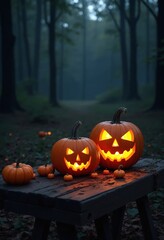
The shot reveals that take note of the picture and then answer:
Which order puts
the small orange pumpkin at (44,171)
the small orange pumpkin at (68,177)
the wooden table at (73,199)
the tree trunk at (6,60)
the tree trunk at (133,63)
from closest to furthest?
1. the wooden table at (73,199)
2. the small orange pumpkin at (68,177)
3. the small orange pumpkin at (44,171)
4. the tree trunk at (6,60)
5. the tree trunk at (133,63)

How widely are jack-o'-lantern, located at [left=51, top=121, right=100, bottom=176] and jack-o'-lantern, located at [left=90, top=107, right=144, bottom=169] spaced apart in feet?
1.30

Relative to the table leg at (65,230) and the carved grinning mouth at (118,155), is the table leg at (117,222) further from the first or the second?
the table leg at (65,230)

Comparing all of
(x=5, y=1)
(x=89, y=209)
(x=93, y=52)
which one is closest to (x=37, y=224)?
(x=89, y=209)

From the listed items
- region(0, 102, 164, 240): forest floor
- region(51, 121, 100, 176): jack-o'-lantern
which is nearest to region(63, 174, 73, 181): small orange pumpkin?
region(51, 121, 100, 176): jack-o'-lantern

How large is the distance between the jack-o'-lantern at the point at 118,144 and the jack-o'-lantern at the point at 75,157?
396mm

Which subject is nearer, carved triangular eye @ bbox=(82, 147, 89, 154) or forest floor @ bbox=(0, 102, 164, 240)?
carved triangular eye @ bbox=(82, 147, 89, 154)

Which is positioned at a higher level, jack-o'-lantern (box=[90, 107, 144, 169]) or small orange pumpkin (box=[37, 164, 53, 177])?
jack-o'-lantern (box=[90, 107, 144, 169])

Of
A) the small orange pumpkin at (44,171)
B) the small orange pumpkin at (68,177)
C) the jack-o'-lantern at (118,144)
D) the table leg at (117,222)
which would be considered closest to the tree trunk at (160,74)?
the jack-o'-lantern at (118,144)

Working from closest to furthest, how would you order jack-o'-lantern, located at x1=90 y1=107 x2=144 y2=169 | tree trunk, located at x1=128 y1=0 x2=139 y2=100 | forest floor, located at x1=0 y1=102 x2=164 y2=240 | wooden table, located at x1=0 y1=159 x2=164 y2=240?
wooden table, located at x1=0 y1=159 x2=164 y2=240
jack-o'-lantern, located at x1=90 y1=107 x2=144 y2=169
forest floor, located at x1=0 y1=102 x2=164 y2=240
tree trunk, located at x1=128 y1=0 x2=139 y2=100

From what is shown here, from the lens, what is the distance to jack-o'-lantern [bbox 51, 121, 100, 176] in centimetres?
427

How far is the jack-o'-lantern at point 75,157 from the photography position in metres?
4.27

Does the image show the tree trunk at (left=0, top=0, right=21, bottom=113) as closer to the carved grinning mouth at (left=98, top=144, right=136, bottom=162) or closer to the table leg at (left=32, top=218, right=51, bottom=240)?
the carved grinning mouth at (left=98, top=144, right=136, bottom=162)

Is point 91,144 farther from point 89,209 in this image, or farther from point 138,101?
point 138,101

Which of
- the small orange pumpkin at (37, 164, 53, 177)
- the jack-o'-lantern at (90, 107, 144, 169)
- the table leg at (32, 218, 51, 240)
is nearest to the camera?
the table leg at (32, 218, 51, 240)
